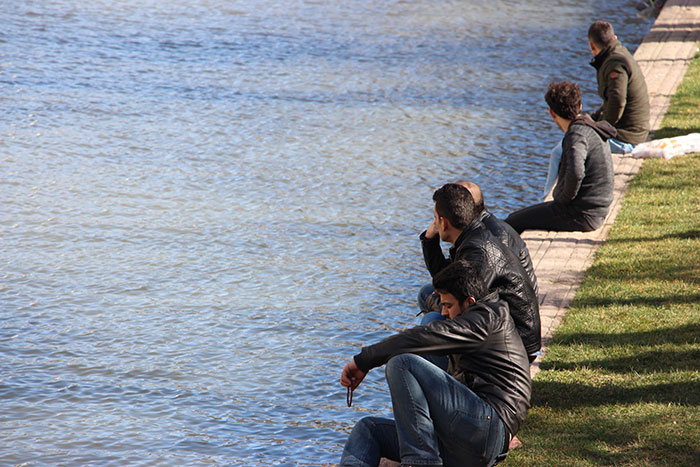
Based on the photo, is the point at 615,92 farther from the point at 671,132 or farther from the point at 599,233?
the point at 671,132

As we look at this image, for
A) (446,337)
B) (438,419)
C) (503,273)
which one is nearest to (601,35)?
(503,273)

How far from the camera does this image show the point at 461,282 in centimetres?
460

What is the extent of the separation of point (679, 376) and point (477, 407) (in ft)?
6.65

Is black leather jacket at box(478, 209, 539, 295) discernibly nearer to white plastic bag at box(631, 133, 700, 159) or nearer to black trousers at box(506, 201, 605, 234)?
black trousers at box(506, 201, 605, 234)

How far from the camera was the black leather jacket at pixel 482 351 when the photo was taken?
4.40 m

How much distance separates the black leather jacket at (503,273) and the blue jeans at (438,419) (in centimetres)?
82

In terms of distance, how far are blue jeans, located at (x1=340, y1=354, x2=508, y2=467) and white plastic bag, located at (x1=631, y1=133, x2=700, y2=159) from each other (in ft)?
→ 22.7

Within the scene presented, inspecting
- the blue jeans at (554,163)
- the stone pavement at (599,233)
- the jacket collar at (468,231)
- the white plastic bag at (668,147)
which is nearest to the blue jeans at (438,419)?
the stone pavement at (599,233)

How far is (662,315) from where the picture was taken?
6.70 meters

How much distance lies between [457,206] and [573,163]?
7.98ft

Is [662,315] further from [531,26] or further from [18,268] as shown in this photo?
[531,26]

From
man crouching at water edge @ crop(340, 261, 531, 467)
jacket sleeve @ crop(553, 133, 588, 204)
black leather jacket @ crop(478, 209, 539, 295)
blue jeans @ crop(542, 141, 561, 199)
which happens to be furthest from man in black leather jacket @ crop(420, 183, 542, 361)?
blue jeans @ crop(542, 141, 561, 199)

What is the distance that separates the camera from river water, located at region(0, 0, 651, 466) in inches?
266

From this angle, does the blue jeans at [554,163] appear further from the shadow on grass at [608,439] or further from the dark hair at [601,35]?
the shadow on grass at [608,439]
